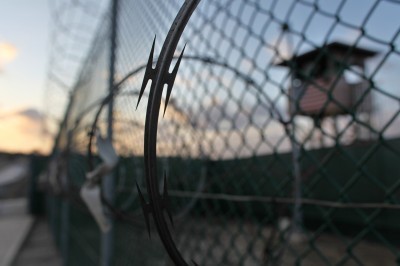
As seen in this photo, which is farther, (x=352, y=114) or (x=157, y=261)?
(x=157, y=261)

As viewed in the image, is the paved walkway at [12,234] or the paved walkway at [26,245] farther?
the paved walkway at [12,234]

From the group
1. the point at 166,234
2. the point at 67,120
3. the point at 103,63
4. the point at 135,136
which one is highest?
the point at 103,63

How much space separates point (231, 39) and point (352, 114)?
19.8 inches

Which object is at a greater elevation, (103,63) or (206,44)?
(103,63)

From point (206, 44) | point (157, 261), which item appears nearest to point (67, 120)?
point (157, 261)

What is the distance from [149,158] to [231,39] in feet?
2.92

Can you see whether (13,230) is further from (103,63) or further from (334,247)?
(103,63)

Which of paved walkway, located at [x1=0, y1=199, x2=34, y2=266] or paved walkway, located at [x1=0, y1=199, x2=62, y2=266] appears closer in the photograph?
paved walkway, located at [x1=0, y1=199, x2=62, y2=266]

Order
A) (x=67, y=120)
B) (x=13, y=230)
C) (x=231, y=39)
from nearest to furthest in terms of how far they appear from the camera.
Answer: (x=231, y=39) → (x=67, y=120) → (x=13, y=230)

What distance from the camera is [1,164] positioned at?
2647 cm

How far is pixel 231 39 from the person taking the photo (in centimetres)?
120

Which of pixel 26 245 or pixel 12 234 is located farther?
pixel 12 234

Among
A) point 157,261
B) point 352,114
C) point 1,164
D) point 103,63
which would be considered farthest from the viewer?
point 1,164

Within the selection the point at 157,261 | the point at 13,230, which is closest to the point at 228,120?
the point at 157,261
